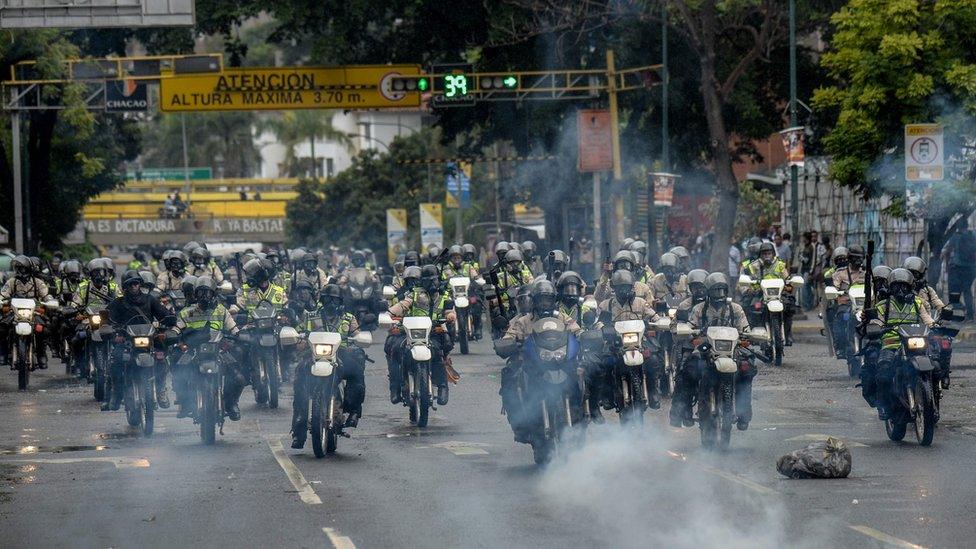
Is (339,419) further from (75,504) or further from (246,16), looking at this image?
(246,16)

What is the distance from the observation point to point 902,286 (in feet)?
54.1

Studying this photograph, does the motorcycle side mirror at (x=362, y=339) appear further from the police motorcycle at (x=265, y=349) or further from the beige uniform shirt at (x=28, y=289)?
the beige uniform shirt at (x=28, y=289)

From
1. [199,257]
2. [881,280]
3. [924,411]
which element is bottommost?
[924,411]

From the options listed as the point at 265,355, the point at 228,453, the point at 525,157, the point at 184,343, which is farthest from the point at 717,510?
the point at 525,157

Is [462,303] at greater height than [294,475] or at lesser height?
greater

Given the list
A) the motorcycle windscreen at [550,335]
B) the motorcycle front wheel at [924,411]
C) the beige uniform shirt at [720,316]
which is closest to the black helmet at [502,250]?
the beige uniform shirt at [720,316]

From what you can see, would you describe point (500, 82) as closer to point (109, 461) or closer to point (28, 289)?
point (28, 289)

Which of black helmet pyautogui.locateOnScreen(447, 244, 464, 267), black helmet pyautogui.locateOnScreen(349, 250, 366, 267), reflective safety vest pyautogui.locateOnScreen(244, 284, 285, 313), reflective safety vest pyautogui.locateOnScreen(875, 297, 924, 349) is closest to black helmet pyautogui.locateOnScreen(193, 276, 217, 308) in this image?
reflective safety vest pyautogui.locateOnScreen(244, 284, 285, 313)

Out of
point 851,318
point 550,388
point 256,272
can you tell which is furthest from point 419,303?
point 851,318

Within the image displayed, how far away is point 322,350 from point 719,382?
3550mm

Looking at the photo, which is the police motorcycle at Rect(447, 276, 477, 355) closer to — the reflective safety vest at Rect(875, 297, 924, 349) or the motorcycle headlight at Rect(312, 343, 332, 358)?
the reflective safety vest at Rect(875, 297, 924, 349)

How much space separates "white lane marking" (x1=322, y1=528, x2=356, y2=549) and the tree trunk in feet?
89.9

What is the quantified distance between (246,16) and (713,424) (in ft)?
93.5

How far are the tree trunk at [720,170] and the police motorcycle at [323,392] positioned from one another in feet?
76.0
